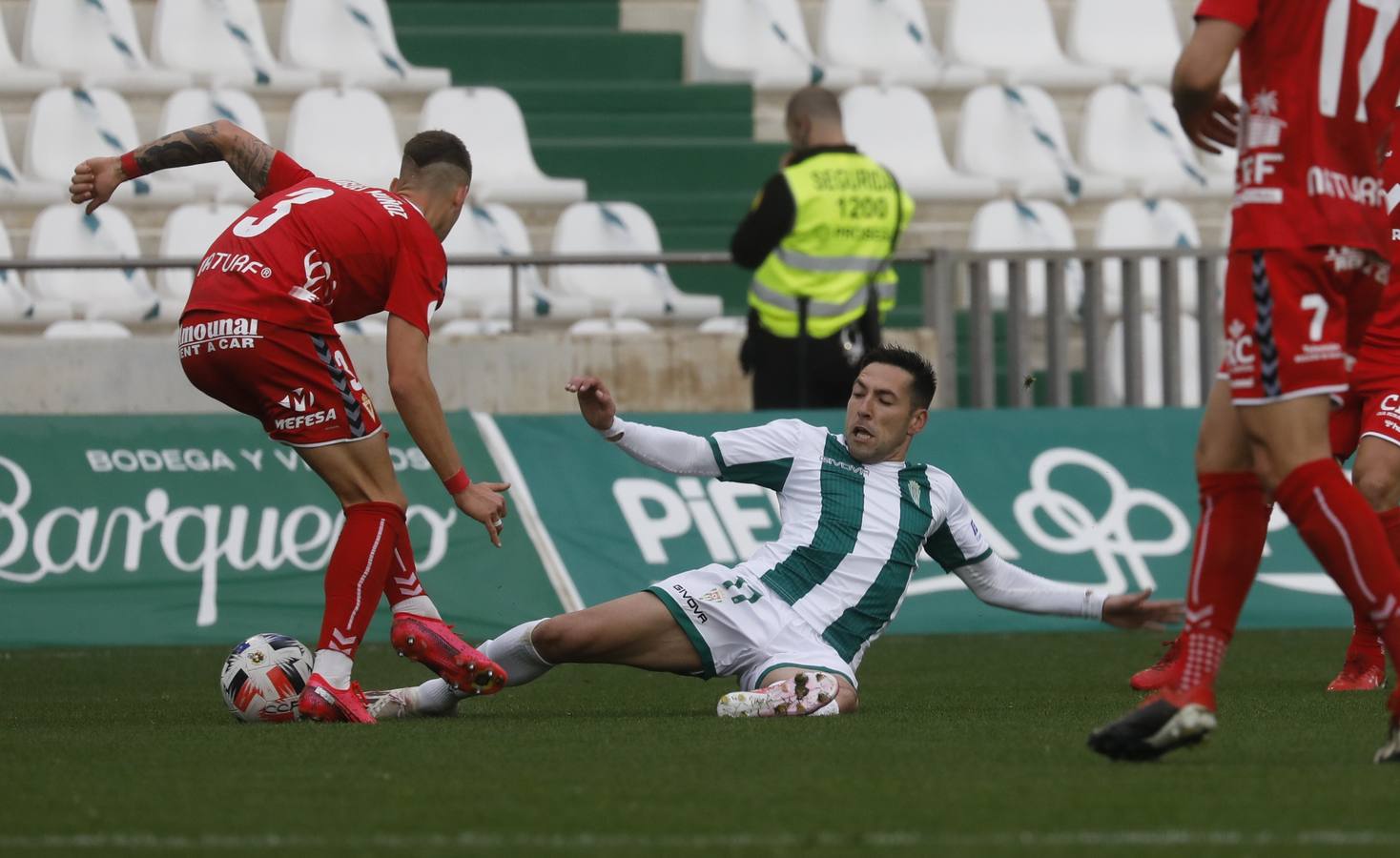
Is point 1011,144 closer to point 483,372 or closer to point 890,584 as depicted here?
point 483,372

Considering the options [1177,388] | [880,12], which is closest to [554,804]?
[1177,388]

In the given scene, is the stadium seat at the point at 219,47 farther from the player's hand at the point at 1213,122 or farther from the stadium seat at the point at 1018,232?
the player's hand at the point at 1213,122

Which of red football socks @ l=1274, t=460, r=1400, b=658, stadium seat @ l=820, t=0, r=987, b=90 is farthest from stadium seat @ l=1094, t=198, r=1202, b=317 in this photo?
red football socks @ l=1274, t=460, r=1400, b=658

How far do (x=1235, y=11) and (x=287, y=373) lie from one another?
2.94 m

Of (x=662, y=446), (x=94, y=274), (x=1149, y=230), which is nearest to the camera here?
(x=662, y=446)

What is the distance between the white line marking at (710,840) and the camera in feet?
13.2

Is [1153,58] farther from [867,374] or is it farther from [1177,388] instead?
[867,374]

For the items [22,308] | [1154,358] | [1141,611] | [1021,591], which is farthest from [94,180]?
[1154,358]

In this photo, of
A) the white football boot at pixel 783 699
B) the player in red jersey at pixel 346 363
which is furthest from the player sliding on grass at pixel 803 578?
the player in red jersey at pixel 346 363

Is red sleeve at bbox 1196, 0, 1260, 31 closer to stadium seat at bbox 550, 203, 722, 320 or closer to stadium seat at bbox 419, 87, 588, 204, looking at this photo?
stadium seat at bbox 550, 203, 722, 320

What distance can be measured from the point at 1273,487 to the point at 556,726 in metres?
2.22

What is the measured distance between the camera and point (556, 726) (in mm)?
6309

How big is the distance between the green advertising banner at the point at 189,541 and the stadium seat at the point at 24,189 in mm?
3765

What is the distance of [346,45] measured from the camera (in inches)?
605
